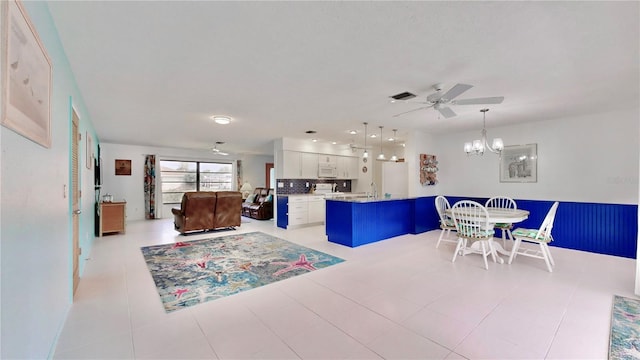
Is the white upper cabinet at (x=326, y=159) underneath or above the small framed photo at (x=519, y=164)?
above

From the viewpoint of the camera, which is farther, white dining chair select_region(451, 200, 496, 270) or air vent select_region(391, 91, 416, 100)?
white dining chair select_region(451, 200, 496, 270)

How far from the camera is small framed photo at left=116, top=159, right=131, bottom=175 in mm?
7816

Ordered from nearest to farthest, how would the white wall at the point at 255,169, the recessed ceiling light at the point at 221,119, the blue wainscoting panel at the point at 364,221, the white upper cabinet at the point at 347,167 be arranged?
1. the recessed ceiling light at the point at 221,119
2. the blue wainscoting panel at the point at 364,221
3. the white upper cabinet at the point at 347,167
4. the white wall at the point at 255,169

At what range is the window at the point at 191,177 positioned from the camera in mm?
8680

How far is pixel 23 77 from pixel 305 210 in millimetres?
5799

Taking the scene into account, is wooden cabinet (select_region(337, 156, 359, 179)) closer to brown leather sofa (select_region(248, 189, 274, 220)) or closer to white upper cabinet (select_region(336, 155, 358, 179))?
white upper cabinet (select_region(336, 155, 358, 179))

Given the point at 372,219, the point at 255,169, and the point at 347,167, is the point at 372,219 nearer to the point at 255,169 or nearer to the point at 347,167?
the point at 347,167

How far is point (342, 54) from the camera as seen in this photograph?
92.1 inches

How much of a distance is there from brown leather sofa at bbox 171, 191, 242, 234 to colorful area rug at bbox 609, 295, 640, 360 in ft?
19.8

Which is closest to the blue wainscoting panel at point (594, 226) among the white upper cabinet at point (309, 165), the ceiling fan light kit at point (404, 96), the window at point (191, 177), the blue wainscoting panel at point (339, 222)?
the blue wainscoting panel at point (339, 222)

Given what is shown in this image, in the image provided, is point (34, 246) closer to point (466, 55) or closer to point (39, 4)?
point (39, 4)

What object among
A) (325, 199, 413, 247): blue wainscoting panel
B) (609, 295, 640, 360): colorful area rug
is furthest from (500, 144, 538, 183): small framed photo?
(609, 295, 640, 360): colorful area rug

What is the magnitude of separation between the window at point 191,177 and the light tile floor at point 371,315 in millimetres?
5391

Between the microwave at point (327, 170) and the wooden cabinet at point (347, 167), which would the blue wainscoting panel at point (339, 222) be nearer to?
the microwave at point (327, 170)
